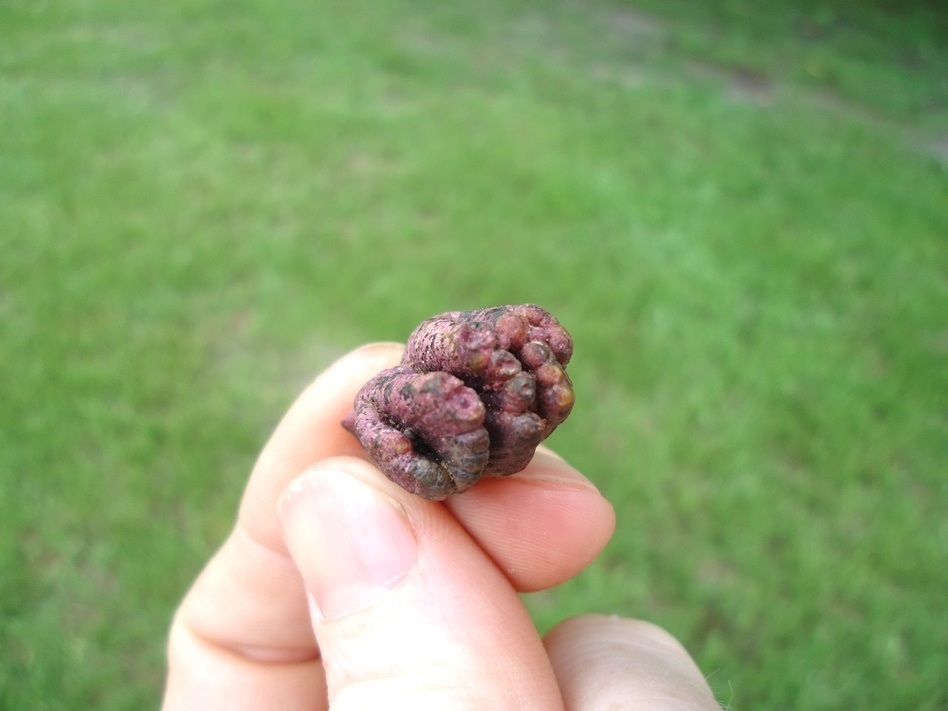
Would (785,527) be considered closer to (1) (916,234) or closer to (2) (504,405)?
(2) (504,405)

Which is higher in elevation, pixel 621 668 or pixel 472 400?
pixel 472 400

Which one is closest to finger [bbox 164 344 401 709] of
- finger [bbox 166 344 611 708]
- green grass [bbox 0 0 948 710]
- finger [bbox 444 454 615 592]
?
finger [bbox 166 344 611 708]

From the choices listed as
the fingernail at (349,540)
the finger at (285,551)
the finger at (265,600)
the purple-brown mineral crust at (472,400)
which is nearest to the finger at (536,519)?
the finger at (285,551)

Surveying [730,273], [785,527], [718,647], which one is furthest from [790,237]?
[718,647]

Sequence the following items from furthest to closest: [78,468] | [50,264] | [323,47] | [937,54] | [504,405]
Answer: [937,54] < [323,47] < [50,264] < [78,468] < [504,405]

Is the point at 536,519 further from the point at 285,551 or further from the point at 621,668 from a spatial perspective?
the point at 285,551

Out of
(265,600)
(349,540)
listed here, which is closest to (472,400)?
(349,540)

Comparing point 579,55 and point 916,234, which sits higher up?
point 579,55

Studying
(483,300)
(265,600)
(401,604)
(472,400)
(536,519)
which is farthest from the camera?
(483,300)
